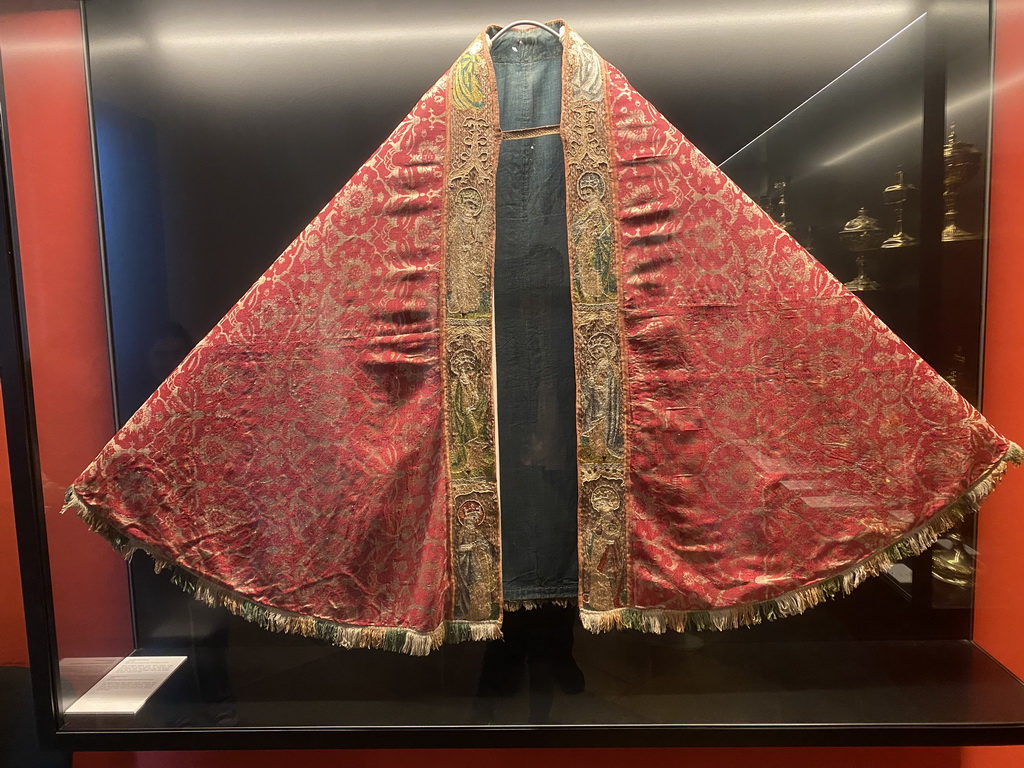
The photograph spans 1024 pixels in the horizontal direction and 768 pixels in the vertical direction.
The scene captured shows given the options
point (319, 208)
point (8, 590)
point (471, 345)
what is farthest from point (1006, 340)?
point (8, 590)

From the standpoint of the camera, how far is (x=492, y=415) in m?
1.52

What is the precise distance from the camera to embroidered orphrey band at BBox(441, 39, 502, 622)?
1509 millimetres

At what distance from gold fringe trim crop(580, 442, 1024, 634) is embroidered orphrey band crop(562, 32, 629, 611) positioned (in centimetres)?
4

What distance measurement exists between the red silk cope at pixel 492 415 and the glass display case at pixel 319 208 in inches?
7.3

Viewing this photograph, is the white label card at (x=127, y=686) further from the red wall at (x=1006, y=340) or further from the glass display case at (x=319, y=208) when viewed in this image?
the red wall at (x=1006, y=340)

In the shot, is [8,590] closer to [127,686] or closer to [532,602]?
[127,686]

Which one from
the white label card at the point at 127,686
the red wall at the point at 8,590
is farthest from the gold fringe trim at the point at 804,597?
the red wall at the point at 8,590

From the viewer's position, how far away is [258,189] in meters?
1.80

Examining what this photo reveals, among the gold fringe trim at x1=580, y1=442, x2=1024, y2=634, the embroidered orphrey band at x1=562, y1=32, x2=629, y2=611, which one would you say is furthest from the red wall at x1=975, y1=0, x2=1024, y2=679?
the embroidered orphrey band at x1=562, y1=32, x2=629, y2=611

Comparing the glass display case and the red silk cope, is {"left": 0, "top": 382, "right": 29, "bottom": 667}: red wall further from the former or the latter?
the red silk cope

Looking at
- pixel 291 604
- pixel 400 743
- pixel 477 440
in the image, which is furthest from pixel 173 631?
pixel 477 440

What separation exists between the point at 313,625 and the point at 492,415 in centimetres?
61

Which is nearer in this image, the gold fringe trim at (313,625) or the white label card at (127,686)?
the gold fringe trim at (313,625)

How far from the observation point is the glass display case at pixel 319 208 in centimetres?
159
